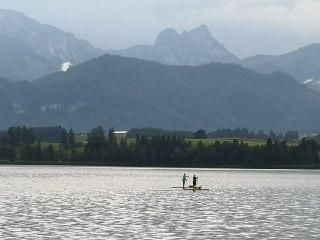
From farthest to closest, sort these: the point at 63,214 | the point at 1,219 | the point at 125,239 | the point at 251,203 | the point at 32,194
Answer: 1. the point at 32,194
2. the point at 251,203
3. the point at 63,214
4. the point at 1,219
5. the point at 125,239

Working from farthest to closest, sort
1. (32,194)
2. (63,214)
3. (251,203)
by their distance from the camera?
(32,194)
(251,203)
(63,214)

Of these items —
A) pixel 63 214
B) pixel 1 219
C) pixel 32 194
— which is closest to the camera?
pixel 1 219

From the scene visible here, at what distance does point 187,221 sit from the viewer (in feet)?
318

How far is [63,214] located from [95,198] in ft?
116

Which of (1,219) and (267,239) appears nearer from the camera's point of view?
(267,239)

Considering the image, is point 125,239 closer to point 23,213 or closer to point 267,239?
point 267,239

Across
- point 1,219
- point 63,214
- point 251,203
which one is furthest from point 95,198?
point 1,219

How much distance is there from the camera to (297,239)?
263ft

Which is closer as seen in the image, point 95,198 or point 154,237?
point 154,237

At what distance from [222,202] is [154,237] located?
5455 cm

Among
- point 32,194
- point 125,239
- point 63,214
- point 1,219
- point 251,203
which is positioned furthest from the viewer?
point 32,194

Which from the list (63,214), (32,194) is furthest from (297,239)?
(32,194)

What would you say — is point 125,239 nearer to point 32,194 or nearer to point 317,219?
point 317,219

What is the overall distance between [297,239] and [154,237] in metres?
14.1
